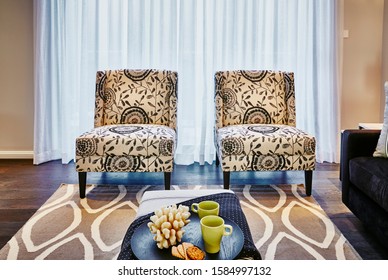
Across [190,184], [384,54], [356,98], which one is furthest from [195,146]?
[384,54]

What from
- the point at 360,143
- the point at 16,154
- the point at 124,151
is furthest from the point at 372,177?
the point at 16,154

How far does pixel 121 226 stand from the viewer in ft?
8.33

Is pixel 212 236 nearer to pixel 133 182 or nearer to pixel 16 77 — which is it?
pixel 133 182

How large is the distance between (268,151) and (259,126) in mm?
389

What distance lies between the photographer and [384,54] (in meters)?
4.23

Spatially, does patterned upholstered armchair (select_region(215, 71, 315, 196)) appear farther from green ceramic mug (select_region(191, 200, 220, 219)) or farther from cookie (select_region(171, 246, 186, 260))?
cookie (select_region(171, 246, 186, 260))

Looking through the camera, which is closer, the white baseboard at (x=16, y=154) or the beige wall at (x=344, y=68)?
the beige wall at (x=344, y=68)

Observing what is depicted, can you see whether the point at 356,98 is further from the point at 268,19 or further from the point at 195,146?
the point at 195,146

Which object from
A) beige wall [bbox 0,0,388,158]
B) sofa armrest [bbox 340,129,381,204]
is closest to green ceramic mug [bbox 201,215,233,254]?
sofa armrest [bbox 340,129,381,204]

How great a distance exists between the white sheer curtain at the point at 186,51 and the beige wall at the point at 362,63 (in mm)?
249

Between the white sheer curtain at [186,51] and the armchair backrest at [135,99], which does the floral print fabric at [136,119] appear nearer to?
the armchair backrest at [135,99]

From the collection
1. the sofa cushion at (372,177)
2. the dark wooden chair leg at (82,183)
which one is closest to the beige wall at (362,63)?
the sofa cushion at (372,177)

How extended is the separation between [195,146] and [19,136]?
70.0 inches

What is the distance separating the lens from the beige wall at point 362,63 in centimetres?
423
